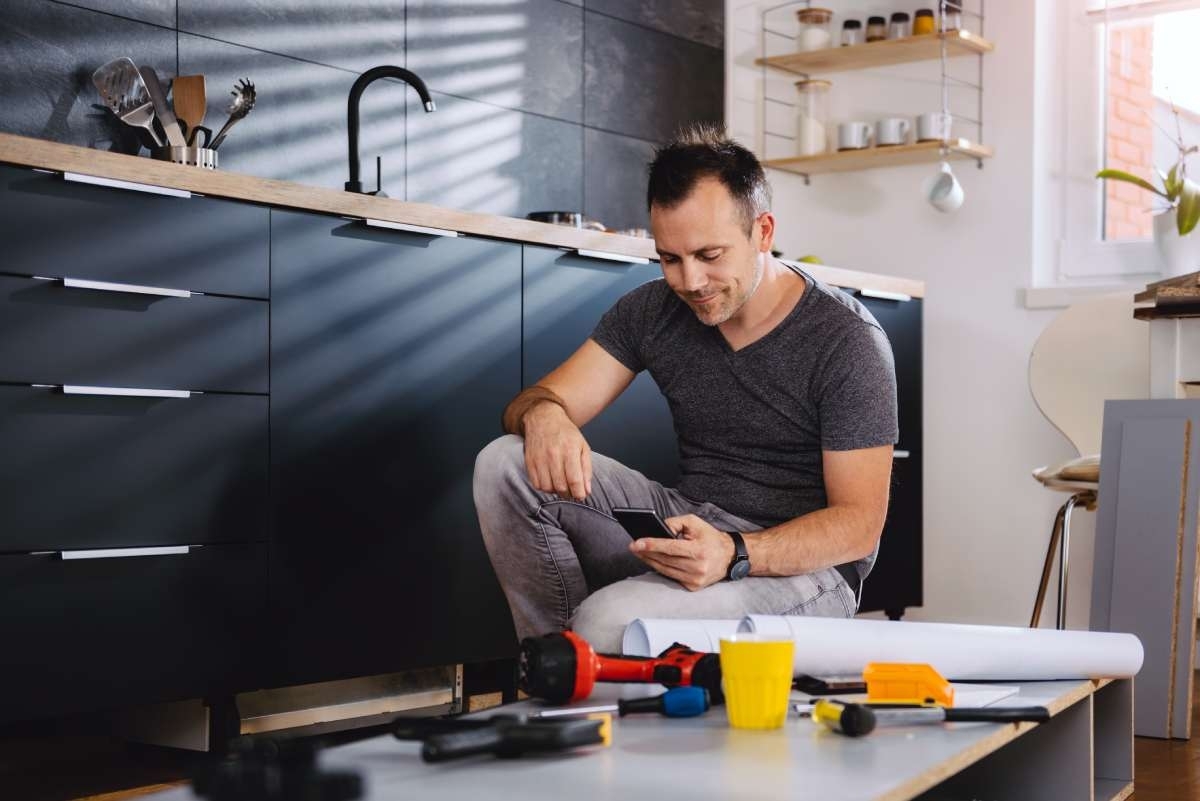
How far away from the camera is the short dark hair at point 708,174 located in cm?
209

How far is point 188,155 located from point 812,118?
90.7 inches

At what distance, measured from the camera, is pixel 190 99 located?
2.93 m

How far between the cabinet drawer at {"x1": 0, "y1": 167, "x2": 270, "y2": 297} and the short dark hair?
0.80m

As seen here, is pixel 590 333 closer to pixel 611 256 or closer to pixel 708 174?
pixel 611 256

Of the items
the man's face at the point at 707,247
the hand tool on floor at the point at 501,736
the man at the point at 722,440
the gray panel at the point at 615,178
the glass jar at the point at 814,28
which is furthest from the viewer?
the glass jar at the point at 814,28

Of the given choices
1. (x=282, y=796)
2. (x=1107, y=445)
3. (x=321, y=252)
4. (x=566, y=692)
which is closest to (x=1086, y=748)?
(x=566, y=692)

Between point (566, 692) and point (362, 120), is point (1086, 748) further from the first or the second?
point (362, 120)

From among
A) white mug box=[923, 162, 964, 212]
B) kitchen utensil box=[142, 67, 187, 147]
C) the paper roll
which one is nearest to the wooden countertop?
kitchen utensil box=[142, 67, 187, 147]

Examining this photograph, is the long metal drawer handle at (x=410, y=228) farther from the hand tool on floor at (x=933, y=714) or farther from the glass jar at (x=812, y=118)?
the glass jar at (x=812, y=118)

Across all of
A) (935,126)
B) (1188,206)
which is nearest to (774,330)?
(1188,206)

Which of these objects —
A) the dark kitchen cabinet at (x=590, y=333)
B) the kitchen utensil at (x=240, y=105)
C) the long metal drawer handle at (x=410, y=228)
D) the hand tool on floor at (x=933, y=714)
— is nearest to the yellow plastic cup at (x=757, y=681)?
the hand tool on floor at (x=933, y=714)

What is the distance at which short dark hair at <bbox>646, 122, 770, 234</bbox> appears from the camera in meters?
2.09

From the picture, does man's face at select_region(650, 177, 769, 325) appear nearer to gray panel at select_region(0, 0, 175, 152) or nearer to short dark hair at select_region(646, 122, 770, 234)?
short dark hair at select_region(646, 122, 770, 234)

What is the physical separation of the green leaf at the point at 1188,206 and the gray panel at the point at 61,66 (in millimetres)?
2692
